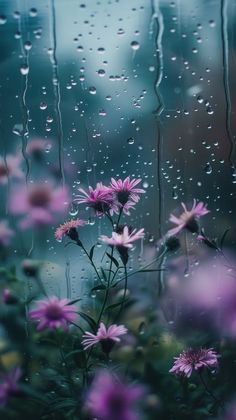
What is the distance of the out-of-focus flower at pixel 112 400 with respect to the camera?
0.53 metres

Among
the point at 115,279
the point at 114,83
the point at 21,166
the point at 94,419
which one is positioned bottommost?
the point at 94,419

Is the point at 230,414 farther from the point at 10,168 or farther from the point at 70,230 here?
the point at 10,168

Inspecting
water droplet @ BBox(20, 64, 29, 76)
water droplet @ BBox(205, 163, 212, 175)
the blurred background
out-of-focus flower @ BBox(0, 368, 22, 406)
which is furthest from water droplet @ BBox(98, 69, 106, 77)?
out-of-focus flower @ BBox(0, 368, 22, 406)

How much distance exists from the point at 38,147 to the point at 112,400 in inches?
15.0

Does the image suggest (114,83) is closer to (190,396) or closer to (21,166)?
(21,166)

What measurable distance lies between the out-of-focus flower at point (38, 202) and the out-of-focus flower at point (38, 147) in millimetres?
→ 45

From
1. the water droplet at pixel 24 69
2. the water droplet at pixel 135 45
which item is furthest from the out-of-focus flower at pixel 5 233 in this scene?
the water droplet at pixel 135 45

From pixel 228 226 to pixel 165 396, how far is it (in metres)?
0.28

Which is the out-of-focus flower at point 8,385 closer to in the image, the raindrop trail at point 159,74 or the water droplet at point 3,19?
the raindrop trail at point 159,74

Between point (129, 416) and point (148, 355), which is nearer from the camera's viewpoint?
point (129, 416)

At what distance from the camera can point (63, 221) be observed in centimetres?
65

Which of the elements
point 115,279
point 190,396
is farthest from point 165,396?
point 115,279

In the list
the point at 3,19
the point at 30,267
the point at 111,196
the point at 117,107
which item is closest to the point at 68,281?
the point at 30,267

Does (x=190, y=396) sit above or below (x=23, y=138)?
below
